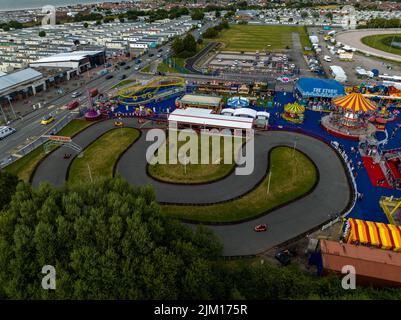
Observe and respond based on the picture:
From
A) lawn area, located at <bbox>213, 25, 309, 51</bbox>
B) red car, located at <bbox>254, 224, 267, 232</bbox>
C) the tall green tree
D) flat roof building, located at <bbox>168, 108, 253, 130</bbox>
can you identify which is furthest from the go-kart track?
the tall green tree

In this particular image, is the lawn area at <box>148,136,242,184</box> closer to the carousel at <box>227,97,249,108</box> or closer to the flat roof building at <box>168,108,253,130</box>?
the flat roof building at <box>168,108,253,130</box>

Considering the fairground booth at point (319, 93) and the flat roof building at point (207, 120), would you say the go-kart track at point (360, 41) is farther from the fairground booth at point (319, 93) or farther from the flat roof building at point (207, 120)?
the flat roof building at point (207, 120)

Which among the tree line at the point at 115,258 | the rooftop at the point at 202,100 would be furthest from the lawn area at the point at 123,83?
the tree line at the point at 115,258

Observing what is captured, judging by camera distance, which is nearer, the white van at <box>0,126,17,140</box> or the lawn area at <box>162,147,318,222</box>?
the lawn area at <box>162,147,318,222</box>

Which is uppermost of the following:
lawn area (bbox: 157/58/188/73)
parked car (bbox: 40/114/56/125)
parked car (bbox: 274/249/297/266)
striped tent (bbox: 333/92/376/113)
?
lawn area (bbox: 157/58/188/73)

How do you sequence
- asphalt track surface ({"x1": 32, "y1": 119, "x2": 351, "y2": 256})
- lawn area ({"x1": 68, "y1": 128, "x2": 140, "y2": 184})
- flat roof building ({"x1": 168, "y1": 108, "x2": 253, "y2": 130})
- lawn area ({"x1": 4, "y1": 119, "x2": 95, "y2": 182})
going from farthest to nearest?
flat roof building ({"x1": 168, "y1": 108, "x2": 253, "y2": 130}), lawn area ({"x1": 4, "y1": 119, "x2": 95, "y2": 182}), lawn area ({"x1": 68, "y1": 128, "x2": 140, "y2": 184}), asphalt track surface ({"x1": 32, "y1": 119, "x2": 351, "y2": 256})

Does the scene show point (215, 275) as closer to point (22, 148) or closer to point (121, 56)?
point (22, 148)
